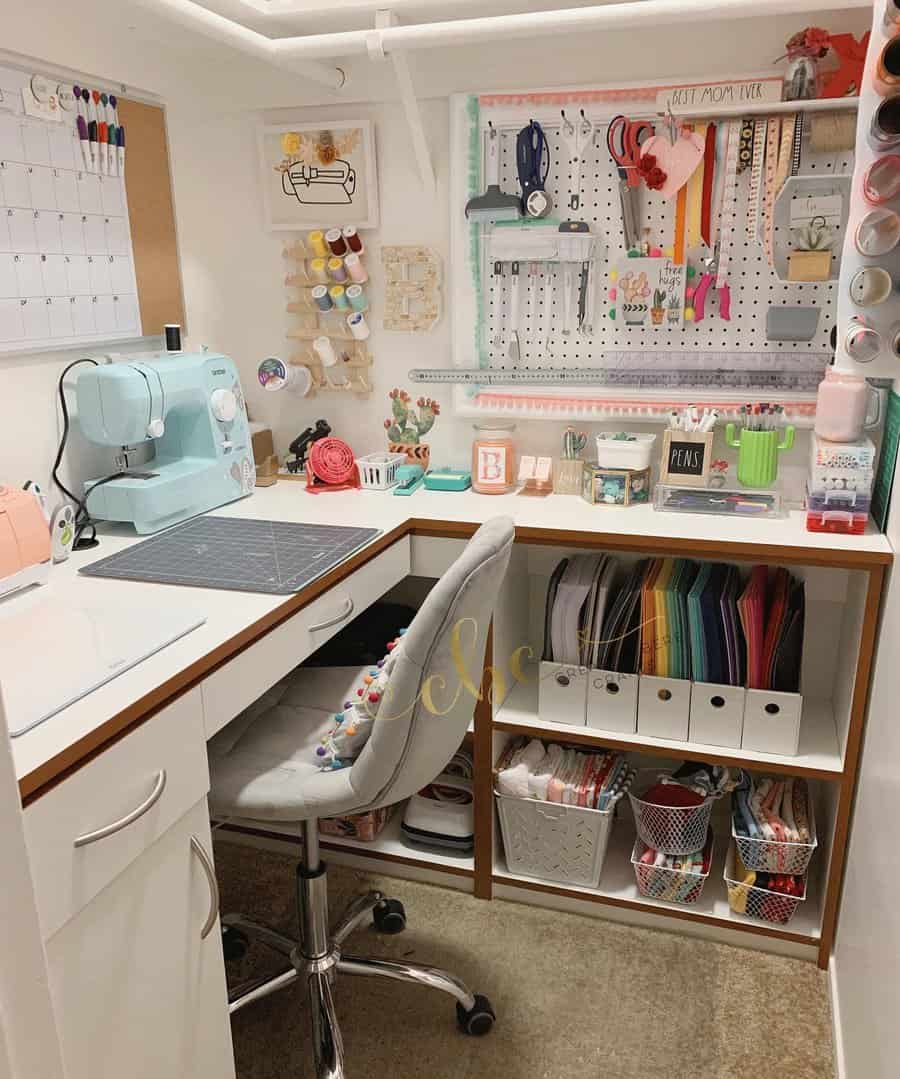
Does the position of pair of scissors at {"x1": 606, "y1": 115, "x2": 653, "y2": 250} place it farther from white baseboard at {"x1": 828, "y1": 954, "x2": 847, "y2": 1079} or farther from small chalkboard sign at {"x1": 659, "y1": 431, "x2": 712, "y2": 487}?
white baseboard at {"x1": 828, "y1": 954, "x2": 847, "y2": 1079}

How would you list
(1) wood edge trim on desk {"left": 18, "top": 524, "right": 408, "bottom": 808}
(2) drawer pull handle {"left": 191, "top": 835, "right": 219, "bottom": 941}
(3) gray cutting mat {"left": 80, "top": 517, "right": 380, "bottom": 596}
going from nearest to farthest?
(1) wood edge trim on desk {"left": 18, "top": 524, "right": 408, "bottom": 808}, (2) drawer pull handle {"left": 191, "top": 835, "right": 219, "bottom": 941}, (3) gray cutting mat {"left": 80, "top": 517, "right": 380, "bottom": 596}

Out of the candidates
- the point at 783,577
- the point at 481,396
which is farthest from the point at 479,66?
the point at 783,577

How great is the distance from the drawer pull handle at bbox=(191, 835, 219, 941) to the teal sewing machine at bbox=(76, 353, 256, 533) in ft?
2.50

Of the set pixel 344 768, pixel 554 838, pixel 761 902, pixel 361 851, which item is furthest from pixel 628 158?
pixel 361 851

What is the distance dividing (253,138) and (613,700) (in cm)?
163

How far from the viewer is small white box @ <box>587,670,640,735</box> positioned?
1.95 meters

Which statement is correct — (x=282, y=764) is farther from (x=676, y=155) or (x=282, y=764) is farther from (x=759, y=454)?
(x=676, y=155)

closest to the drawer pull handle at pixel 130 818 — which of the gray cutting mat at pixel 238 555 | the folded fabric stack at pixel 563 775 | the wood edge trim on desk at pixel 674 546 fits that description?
the gray cutting mat at pixel 238 555

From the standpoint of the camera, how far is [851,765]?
1757 millimetres

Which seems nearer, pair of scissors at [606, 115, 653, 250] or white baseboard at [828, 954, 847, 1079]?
white baseboard at [828, 954, 847, 1079]

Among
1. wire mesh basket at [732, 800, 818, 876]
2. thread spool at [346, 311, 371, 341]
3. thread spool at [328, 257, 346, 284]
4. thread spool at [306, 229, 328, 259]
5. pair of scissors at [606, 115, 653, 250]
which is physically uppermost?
pair of scissors at [606, 115, 653, 250]

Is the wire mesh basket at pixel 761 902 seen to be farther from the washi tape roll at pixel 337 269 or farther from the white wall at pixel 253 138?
the washi tape roll at pixel 337 269

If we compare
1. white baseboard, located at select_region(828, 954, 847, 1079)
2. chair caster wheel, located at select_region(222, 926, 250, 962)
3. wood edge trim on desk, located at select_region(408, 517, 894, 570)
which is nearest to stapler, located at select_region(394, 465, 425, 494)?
wood edge trim on desk, located at select_region(408, 517, 894, 570)

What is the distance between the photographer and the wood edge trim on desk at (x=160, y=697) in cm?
97
